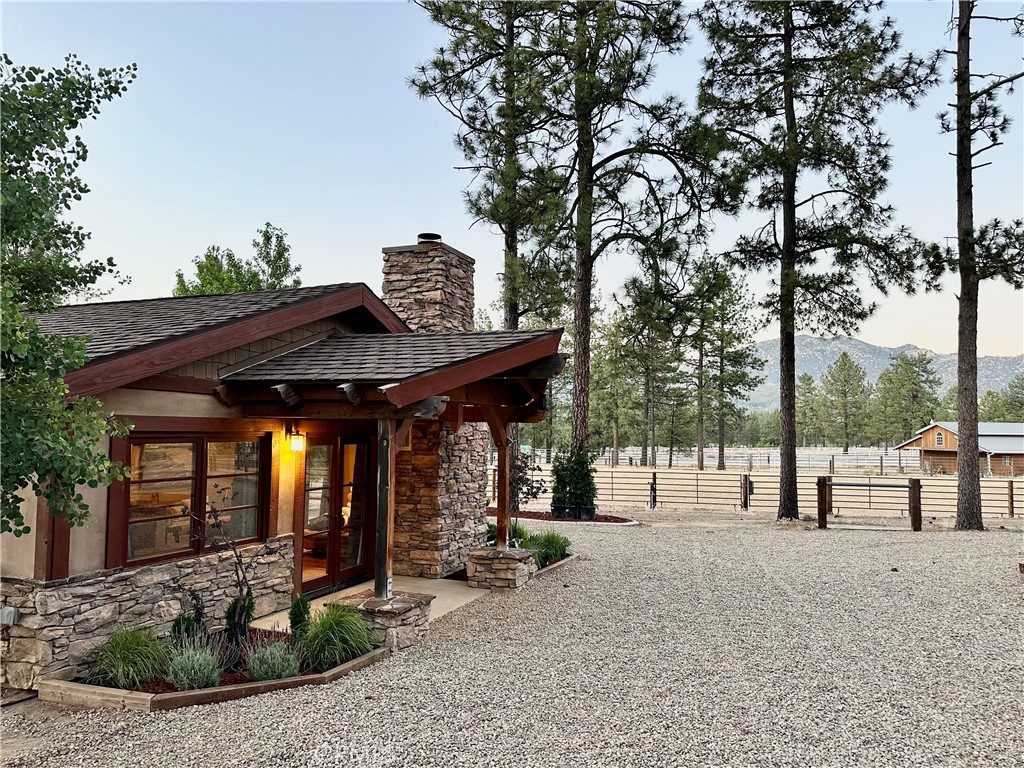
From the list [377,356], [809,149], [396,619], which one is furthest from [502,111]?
[396,619]

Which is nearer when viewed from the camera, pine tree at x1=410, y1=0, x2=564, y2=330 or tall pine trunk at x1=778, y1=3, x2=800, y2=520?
pine tree at x1=410, y1=0, x2=564, y2=330

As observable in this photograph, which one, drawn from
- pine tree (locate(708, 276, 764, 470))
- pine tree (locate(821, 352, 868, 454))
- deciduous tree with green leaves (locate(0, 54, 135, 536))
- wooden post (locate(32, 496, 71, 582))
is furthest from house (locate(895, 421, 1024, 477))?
deciduous tree with green leaves (locate(0, 54, 135, 536))

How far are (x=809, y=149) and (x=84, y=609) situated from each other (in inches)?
603

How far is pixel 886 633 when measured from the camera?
638 cm

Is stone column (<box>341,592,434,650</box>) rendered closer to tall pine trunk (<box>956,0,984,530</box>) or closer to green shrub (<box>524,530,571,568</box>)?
green shrub (<box>524,530,571,568</box>)

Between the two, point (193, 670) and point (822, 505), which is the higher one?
point (822, 505)

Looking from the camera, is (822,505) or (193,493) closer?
(193,493)

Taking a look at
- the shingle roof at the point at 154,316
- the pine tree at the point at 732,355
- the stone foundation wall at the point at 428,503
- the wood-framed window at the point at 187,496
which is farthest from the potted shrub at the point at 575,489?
the pine tree at the point at 732,355

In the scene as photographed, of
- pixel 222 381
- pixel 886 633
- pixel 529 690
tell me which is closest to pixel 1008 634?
pixel 886 633

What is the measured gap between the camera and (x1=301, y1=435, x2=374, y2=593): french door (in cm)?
729

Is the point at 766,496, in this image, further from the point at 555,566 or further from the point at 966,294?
the point at 555,566

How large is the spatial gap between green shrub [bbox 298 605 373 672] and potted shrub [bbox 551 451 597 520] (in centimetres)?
966

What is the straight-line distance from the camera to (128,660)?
15.6ft

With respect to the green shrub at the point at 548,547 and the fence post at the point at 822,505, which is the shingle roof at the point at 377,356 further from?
the fence post at the point at 822,505
